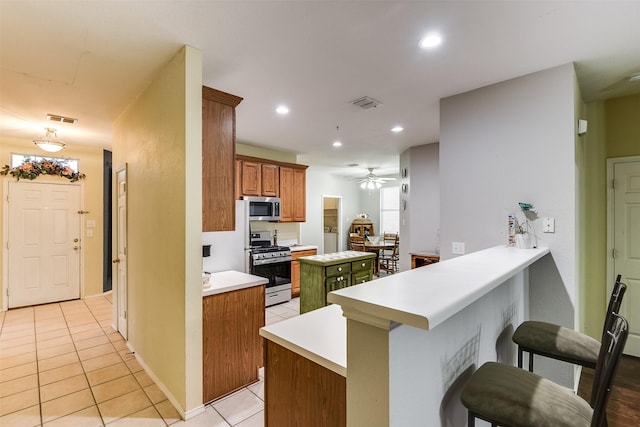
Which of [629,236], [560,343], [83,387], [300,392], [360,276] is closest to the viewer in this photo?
[300,392]

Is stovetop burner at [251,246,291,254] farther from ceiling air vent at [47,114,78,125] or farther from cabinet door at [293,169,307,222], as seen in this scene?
ceiling air vent at [47,114,78,125]

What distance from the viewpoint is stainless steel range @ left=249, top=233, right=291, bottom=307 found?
4594mm

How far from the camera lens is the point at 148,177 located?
2.70m

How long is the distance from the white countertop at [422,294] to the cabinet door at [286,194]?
166 inches

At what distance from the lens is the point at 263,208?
199 inches

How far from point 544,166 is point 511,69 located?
0.81 m

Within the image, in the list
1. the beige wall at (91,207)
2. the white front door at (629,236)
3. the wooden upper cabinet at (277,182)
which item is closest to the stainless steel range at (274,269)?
the wooden upper cabinet at (277,182)

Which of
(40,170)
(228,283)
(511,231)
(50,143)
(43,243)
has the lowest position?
(228,283)

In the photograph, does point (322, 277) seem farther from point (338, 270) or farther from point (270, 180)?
point (270, 180)

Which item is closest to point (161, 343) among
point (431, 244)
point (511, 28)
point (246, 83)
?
point (246, 83)

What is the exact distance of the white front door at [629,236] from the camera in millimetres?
3039

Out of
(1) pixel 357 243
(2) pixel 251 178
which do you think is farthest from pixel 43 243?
(1) pixel 357 243

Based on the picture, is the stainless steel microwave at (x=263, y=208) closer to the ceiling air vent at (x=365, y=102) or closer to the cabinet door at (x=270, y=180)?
the cabinet door at (x=270, y=180)

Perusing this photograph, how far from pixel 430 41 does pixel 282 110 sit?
5.82 feet
